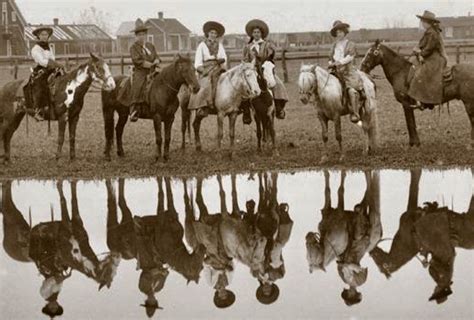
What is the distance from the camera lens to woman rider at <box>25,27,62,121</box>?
15.7 m

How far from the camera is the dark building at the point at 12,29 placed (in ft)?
191

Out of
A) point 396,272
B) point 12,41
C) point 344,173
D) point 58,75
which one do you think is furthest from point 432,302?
point 12,41

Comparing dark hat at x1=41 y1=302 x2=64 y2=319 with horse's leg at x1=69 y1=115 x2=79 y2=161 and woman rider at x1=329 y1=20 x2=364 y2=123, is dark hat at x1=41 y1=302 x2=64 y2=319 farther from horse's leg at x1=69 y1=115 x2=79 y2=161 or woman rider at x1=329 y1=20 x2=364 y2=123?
horse's leg at x1=69 y1=115 x2=79 y2=161

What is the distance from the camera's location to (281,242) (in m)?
9.55

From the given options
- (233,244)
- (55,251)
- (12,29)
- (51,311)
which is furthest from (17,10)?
(51,311)

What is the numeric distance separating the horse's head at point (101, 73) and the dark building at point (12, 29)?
145ft

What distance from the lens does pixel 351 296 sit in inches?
293

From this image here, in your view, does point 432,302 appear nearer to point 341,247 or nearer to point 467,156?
point 341,247

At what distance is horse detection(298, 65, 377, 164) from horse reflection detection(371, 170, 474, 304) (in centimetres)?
429

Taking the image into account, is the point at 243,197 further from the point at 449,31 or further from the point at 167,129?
the point at 449,31

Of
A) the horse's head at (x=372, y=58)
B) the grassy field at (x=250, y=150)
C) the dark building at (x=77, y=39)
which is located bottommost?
the grassy field at (x=250, y=150)

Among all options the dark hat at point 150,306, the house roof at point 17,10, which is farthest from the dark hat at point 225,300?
the house roof at point 17,10

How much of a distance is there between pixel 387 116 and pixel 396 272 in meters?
15.0

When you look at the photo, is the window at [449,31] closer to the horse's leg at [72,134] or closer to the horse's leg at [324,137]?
the horse's leg at [324,137]
